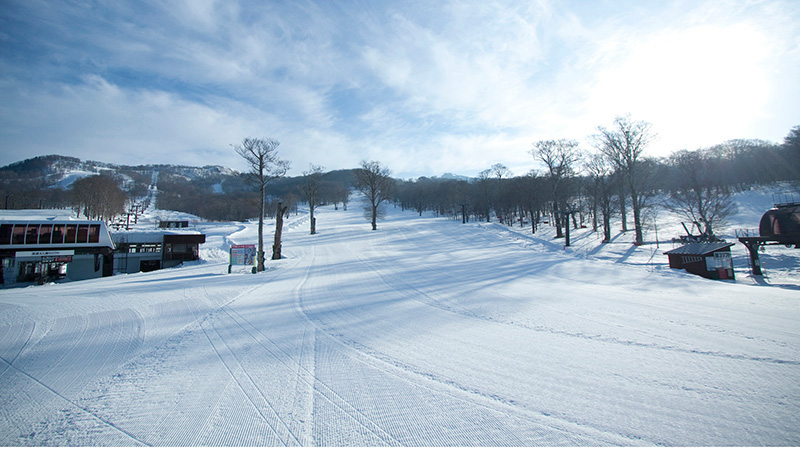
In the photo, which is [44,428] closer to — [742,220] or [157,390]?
[157,390]

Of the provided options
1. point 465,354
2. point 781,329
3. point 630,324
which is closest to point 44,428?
point 465,354

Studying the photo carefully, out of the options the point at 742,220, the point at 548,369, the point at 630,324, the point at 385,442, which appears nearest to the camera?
the point at 385,442

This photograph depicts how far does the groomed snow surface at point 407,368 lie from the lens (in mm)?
3225

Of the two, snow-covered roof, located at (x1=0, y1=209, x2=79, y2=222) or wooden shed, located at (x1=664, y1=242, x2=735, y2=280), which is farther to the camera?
snow-covered roof, located at (x1=0, y1=209, x2=79, y2=222)

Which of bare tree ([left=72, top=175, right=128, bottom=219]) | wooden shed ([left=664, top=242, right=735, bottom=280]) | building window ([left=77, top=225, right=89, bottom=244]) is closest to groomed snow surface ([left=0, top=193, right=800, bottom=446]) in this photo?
wooden shed ([left=664, top=242, right=735, bottom=280])

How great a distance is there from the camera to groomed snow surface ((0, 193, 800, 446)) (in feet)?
10.6

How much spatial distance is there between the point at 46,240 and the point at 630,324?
33.3 metres

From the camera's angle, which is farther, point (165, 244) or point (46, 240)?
point (165, 244)

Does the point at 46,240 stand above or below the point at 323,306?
above

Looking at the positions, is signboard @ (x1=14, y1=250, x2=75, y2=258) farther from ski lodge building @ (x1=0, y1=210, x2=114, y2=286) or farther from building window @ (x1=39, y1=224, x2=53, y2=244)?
building window @ (x1=39, y1=224, x2=53, y2=244)

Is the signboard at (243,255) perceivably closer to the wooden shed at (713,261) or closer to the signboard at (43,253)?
the signboard at (43,253)

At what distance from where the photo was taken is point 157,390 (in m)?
4.07

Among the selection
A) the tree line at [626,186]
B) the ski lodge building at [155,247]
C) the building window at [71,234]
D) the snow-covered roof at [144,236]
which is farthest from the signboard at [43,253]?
the tree line at [626,186]

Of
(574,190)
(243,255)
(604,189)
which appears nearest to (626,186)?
(604,189)
